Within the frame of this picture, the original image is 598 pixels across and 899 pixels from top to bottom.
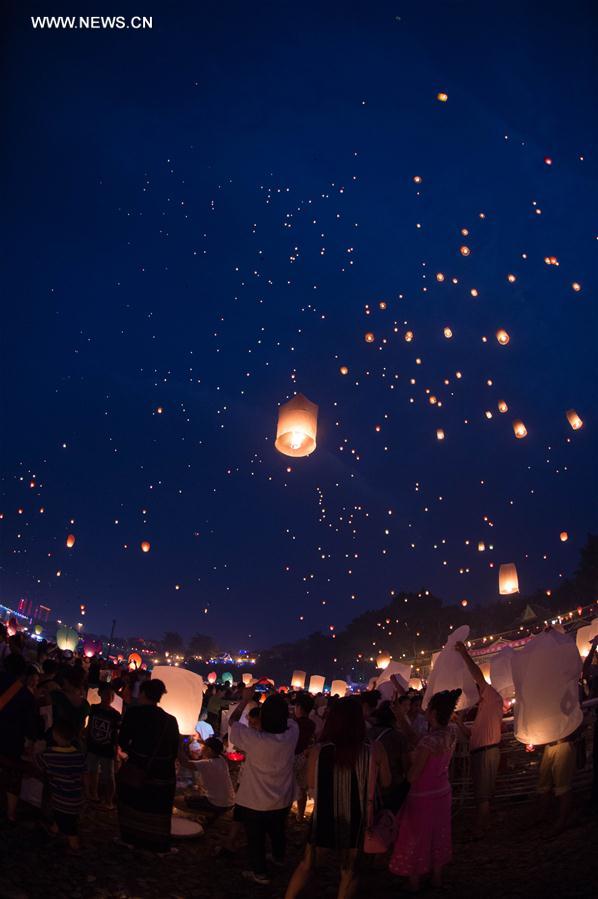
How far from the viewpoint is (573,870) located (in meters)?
4.27

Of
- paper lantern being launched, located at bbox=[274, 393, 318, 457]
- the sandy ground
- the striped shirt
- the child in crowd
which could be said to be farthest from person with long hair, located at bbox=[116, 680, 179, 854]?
paper lantern being launched, located at bbox=[274, 393, 318, 457]

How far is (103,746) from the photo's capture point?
21.8ft

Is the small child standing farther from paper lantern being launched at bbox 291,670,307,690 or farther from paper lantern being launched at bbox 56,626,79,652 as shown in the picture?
paper lantern being launched at bbox 291,670,307,690

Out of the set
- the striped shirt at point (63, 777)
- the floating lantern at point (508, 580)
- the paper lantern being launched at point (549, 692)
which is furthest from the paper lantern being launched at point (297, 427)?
the floating lantern at point (508, 580)

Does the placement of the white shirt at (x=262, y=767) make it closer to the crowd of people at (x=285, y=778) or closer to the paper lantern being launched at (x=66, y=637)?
the crowd of people at (x=285, y=778)

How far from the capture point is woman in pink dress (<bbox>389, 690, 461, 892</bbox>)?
436cm

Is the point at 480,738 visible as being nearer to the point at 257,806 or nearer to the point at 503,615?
the point at 257,806

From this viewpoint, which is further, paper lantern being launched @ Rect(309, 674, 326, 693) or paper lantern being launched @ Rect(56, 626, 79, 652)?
paper lantern being launched @ Rect(309, 674, 326, 693)

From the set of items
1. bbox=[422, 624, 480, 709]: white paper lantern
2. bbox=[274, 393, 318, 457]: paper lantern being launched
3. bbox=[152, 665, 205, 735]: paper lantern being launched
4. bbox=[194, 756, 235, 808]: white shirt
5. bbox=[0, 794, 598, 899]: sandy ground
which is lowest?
bbox=[0, 794, 598, 899]: sandy ground

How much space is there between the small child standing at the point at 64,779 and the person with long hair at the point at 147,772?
0.36m

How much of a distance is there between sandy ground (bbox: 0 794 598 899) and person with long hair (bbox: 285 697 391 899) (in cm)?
29

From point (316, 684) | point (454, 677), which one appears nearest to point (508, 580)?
point (454, 677)

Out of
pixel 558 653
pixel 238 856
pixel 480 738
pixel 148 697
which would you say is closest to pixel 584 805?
pixel 480 738

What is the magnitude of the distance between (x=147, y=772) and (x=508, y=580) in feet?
40.3
